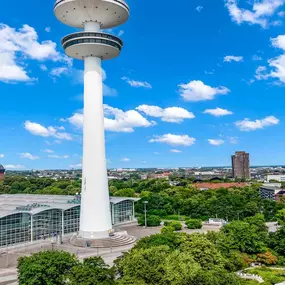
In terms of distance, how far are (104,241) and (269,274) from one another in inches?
998

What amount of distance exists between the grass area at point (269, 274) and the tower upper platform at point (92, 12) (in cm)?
3947

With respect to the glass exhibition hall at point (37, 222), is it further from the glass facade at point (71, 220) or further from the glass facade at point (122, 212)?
the glass facade at point (122, 212)

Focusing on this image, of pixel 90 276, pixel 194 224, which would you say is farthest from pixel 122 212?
pixel 90 276

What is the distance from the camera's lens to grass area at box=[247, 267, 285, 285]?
36938 mm

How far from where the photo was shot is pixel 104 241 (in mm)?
57000

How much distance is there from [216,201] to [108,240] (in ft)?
111

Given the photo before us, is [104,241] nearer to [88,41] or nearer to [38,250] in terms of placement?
[38,250]

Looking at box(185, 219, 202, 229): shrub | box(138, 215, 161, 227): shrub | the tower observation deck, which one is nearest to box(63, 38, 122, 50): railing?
the tower observation deck

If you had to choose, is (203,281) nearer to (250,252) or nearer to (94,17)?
(250,252)

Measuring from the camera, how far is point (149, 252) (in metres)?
34.1

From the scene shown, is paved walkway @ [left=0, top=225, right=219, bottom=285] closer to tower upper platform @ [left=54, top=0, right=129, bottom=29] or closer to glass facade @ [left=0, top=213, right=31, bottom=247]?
glass facade @ [left=0, top=213, right=31, bottom=247]

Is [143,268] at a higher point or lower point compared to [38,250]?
higher

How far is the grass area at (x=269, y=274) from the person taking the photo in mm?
36938

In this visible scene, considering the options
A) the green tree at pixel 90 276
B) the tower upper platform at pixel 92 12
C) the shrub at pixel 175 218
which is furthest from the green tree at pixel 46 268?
the shrub at pixel 175 218
